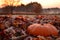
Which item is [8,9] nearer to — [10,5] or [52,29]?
[10,5]

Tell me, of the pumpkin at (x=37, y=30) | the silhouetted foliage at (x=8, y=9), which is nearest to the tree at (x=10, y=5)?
the silhouetted foliage at (x=8, y=9)

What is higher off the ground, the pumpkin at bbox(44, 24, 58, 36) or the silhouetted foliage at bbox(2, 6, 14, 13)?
the silhouetted foliage at bbox(2, 6, 14, 13)

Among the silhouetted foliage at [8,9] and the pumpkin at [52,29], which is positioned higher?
the silhouetted foliage at [8,9]

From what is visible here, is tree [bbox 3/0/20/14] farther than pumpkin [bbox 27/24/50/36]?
Yes

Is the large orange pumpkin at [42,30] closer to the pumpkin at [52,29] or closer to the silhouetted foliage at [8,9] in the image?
the pumpkin at [52,29]

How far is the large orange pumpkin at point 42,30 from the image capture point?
4.15ft

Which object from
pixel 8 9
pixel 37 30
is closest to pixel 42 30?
pixel 37 30

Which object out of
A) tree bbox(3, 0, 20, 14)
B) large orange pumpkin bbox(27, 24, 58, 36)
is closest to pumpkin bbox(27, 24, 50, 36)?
large orange pumpkin bbox(27, 24, 58, 36)

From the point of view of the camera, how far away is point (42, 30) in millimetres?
1291

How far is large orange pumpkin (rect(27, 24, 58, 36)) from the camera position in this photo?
1265 mm

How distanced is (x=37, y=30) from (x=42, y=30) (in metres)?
0.04

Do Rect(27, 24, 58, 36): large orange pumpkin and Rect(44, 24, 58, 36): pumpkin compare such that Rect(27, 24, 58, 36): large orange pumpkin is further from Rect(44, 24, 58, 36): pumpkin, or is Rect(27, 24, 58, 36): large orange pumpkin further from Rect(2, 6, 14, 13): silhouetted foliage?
Rect(2, 6, 14, 13): silhouetted foliage

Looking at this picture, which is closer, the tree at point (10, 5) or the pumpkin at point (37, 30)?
the pumpkin at point (37, 30)

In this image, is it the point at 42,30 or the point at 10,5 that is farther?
the point at 10,5
